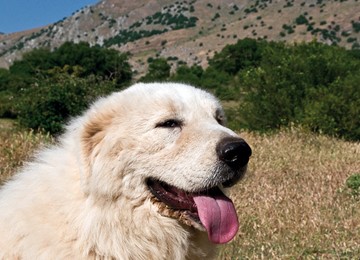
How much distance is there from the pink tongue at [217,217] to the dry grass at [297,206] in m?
1.69

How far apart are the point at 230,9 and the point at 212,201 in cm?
19616

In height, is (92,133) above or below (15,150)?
above

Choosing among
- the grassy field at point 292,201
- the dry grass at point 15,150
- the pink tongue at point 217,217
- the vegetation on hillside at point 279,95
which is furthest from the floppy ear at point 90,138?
the vegetation on hillside at point 279,95

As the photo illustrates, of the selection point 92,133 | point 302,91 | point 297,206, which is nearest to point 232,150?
point 92,133

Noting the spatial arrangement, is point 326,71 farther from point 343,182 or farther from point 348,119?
point 343,182

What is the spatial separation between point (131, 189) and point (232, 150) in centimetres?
64

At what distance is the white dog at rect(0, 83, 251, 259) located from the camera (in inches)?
120

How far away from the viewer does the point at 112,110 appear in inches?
130

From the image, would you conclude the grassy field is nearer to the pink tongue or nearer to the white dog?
the pink tongue

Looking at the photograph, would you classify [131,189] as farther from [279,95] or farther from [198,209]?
[279,95]

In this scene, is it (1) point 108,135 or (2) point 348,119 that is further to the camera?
(2) point 348,119

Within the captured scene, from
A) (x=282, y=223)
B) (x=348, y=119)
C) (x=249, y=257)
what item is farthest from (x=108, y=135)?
(x=348, y=119)

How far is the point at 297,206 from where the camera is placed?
21.6ft

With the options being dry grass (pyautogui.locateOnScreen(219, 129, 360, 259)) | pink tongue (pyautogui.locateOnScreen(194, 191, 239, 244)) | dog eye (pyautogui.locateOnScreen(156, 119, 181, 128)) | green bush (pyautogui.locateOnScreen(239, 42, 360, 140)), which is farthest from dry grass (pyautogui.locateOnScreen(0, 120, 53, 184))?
green bush (pyautogui.locateOnScreen(239, 42, 360, 140))
